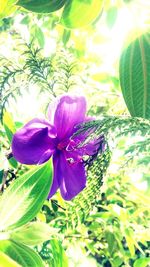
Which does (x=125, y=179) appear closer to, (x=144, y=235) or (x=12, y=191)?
(x=144, y=235)

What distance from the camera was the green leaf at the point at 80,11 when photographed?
59cm

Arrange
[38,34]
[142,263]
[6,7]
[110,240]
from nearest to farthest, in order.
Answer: [6,7], [142,263], [110,240], [38,34]

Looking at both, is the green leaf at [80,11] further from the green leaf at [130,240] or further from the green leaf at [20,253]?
the green leaf at [130,240]

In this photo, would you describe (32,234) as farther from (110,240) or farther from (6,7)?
(110,240)

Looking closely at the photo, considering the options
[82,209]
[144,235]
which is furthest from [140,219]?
[82,209]

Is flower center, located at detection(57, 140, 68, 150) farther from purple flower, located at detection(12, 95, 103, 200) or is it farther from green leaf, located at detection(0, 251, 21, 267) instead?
green leaf, located at detection(0, 251, 21, 267)

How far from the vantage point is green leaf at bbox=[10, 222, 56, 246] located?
58 cm

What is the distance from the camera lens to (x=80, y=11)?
596mm

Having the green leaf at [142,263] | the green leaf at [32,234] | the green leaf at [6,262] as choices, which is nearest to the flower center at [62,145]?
the green leaf at [32,234]

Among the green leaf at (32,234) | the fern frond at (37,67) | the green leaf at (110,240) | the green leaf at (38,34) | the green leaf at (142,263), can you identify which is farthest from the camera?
the green leaf at (38,34)

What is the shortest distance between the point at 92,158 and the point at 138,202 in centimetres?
83

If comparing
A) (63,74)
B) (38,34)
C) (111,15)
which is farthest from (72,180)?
(38,34)

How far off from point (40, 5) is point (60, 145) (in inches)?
11.4

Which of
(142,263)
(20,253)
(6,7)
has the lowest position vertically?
(142,263)
